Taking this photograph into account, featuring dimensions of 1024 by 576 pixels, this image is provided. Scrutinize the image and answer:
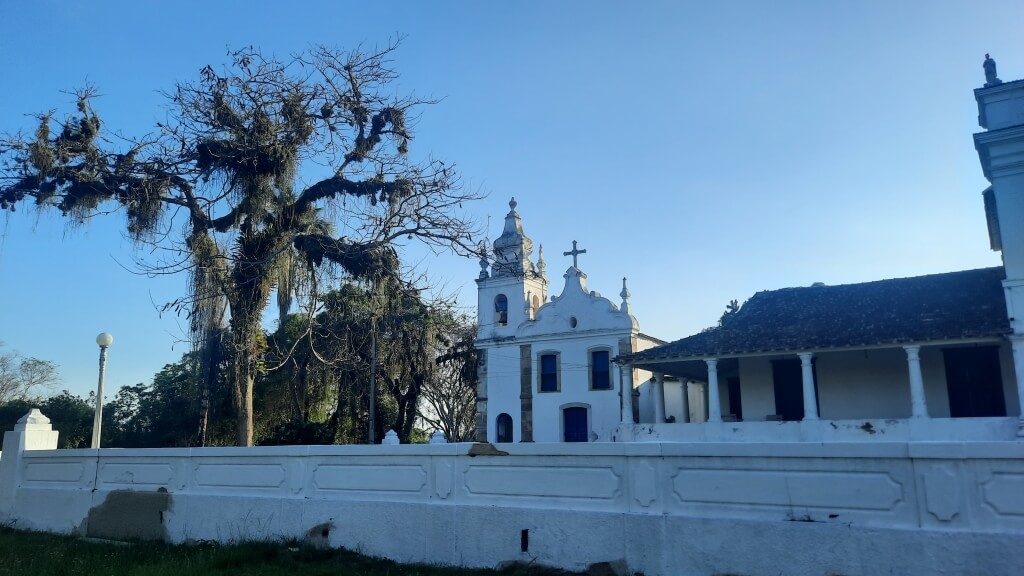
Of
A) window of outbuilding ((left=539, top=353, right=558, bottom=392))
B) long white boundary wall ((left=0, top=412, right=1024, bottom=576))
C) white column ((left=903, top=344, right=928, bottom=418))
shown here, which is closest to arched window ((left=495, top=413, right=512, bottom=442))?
window of outbuilding ((left=539, top=353, right=558, bottom=392))

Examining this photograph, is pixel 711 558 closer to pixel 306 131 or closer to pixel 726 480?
pixel 726 480

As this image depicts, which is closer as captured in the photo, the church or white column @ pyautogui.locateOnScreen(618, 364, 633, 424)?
the church

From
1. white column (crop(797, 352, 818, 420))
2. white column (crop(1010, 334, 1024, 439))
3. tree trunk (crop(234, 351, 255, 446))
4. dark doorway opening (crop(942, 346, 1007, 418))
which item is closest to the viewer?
tree trunk (crop(234, 351, 255, 446))

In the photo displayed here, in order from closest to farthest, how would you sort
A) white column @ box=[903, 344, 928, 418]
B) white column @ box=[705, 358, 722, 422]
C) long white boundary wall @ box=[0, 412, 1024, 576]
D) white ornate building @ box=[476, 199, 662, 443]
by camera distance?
long white boundary wall @ box=[0, 412, 1024, 576], white column @ box=[903, 344, 928, 418], white column @ box=[705, 358, 722, 422], white ornate building @ box=[476, 199, 662, 443]

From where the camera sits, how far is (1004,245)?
704 inches

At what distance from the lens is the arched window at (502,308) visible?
3475 cm

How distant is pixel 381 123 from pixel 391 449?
21.6ft

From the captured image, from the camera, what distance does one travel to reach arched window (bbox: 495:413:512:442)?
1320 inches

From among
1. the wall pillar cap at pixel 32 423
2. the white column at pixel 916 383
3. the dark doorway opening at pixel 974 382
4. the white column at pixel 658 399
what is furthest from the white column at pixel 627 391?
the wall pillar cap at pixel 32 423

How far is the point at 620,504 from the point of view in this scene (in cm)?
750

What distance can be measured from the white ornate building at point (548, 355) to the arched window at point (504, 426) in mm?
45

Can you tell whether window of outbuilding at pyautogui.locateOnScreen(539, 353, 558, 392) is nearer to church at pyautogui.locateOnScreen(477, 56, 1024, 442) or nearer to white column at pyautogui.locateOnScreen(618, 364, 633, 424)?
church at pyautogui.locateOnScreen(477, 56, 1024, 442)

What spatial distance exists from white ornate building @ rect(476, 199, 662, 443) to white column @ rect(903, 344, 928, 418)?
12.7 metres

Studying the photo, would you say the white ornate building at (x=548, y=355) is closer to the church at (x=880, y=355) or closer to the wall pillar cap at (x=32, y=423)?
the church at (x=880, y=355)
